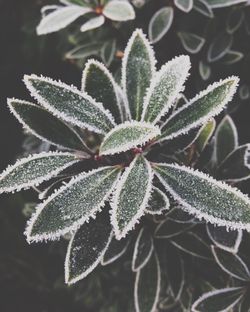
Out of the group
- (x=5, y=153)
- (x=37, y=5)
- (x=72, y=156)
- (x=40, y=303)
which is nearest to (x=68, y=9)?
(x=72, y=156)

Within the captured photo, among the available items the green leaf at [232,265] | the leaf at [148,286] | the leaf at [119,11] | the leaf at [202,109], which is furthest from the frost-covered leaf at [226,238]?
the leaf at [119,11]

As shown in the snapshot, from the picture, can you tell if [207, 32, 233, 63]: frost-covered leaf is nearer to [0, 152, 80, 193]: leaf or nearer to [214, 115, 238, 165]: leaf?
[214, 115, 238, 165]: leaf

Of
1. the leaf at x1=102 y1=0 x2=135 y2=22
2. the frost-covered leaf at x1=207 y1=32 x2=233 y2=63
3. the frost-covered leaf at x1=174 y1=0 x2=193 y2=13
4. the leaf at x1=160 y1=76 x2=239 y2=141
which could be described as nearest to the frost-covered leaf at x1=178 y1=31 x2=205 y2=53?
the frost-covered leaf at x1=207 y1=32 x2=233 y2=63

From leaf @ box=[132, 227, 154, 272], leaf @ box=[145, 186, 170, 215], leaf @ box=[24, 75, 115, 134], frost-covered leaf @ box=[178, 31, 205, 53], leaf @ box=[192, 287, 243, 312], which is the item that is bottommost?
leaf @ box=[192, 287, 243, 312]

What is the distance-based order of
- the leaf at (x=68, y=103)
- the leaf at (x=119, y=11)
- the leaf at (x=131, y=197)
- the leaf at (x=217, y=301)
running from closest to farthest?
1. the leaf at (x=131, y=197)
2. the leaf at (x=68, y=103)
3. the leaf at (x=217, y=301)
4. the leaf at (x=119, y=11)

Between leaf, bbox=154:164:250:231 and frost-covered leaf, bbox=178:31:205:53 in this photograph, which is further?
frost-covered leaf, bbox=178:31:205:53

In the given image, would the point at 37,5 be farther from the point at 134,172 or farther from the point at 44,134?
the point at 134,172

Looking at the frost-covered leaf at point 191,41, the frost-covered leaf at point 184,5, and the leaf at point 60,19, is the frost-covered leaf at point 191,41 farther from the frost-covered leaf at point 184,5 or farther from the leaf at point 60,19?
the leaf at point 60,19
